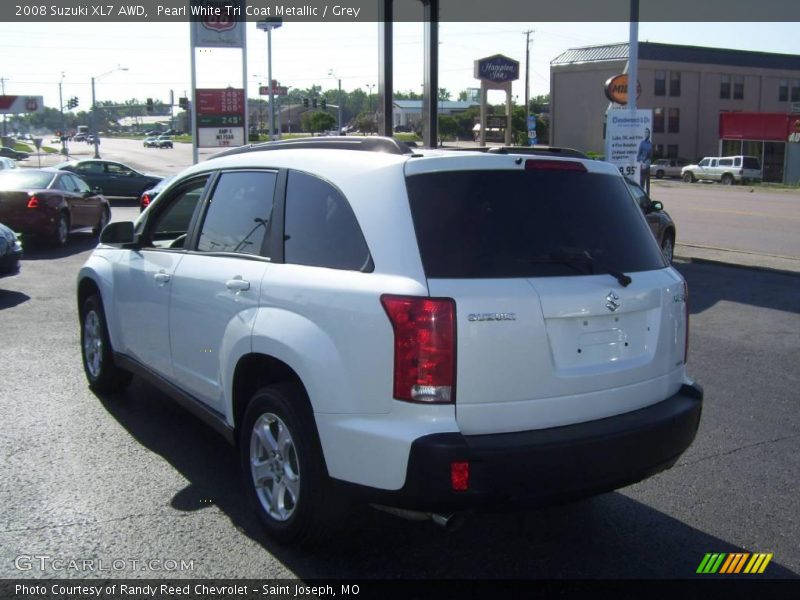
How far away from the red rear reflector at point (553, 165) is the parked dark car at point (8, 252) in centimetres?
939

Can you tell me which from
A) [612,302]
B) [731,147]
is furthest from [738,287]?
[731,147]

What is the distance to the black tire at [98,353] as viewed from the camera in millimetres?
6227

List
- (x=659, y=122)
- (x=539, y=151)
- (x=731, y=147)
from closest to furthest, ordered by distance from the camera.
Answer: (x=539, y=151)
(x=731, y=147)
(x=659, y=122)

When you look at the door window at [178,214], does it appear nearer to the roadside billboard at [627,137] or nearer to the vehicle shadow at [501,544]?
the vehicle shadow at [501,544]

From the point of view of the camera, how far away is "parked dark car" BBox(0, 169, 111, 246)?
15.3m

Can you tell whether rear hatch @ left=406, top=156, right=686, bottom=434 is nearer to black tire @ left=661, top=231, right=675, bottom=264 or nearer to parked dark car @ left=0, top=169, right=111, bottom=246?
black tire @ left=661, top=231, right=675, bottom=264

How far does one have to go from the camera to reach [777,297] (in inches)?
434

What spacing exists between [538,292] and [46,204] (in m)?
14.2

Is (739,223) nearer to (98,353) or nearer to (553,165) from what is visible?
(98,353)

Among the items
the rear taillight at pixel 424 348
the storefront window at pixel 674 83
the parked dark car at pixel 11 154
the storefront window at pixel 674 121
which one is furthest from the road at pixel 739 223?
the parked dark car at pixel 11 154

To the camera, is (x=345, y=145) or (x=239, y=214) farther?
(x=239, y=214)

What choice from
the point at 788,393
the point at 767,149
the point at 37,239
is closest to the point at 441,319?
the point at 788,393

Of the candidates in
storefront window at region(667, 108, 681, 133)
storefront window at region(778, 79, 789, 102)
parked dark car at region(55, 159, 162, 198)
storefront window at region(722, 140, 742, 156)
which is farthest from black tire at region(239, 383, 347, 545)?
storefront window at region(778, 79, 789, 102)

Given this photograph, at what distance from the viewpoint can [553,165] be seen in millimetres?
3803
